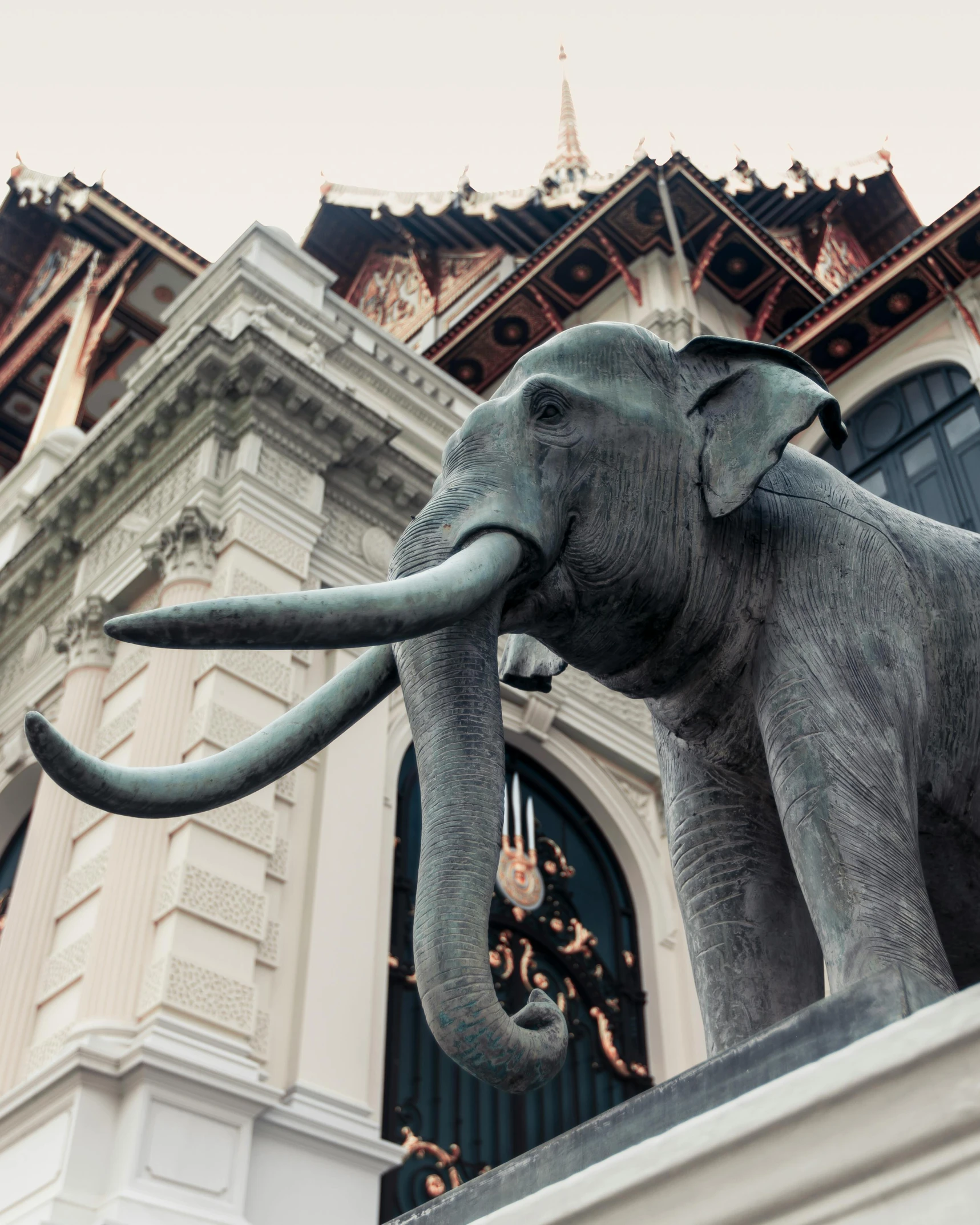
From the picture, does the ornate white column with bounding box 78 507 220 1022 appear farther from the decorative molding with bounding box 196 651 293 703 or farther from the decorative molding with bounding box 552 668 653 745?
the decorative molding with bounding box 552 668 653 745

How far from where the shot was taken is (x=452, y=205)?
2475 centimetres

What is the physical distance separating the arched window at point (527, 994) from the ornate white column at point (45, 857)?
257 cm

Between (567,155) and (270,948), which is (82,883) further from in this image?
(567,155)

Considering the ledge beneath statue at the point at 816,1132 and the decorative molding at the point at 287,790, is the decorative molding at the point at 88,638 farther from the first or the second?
the ledge beneath statue at the point at 816,1132

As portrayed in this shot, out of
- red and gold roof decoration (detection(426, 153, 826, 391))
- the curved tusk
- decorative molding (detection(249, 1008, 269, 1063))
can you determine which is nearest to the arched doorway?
decorative molding (detection(249, 1008, 269, 1063))

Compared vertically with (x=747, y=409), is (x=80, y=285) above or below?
above

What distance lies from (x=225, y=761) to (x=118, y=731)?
885cm

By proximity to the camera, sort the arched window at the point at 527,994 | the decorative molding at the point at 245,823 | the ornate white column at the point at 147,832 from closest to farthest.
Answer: the ornate white column at the point at 147,832
the decorative molding at the point at 245,823
the arched window at the point at 527,994

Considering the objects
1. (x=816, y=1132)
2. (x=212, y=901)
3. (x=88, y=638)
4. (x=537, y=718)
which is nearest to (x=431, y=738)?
(x=816, y=1132)

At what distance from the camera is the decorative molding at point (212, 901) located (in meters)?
8.56

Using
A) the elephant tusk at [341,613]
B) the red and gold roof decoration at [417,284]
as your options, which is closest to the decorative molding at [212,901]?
the elephant tusk at [341,613]

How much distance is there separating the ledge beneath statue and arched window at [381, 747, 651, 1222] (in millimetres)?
7155

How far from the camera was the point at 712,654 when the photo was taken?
6.93ft

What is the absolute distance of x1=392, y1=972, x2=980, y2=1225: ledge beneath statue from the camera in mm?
1290
